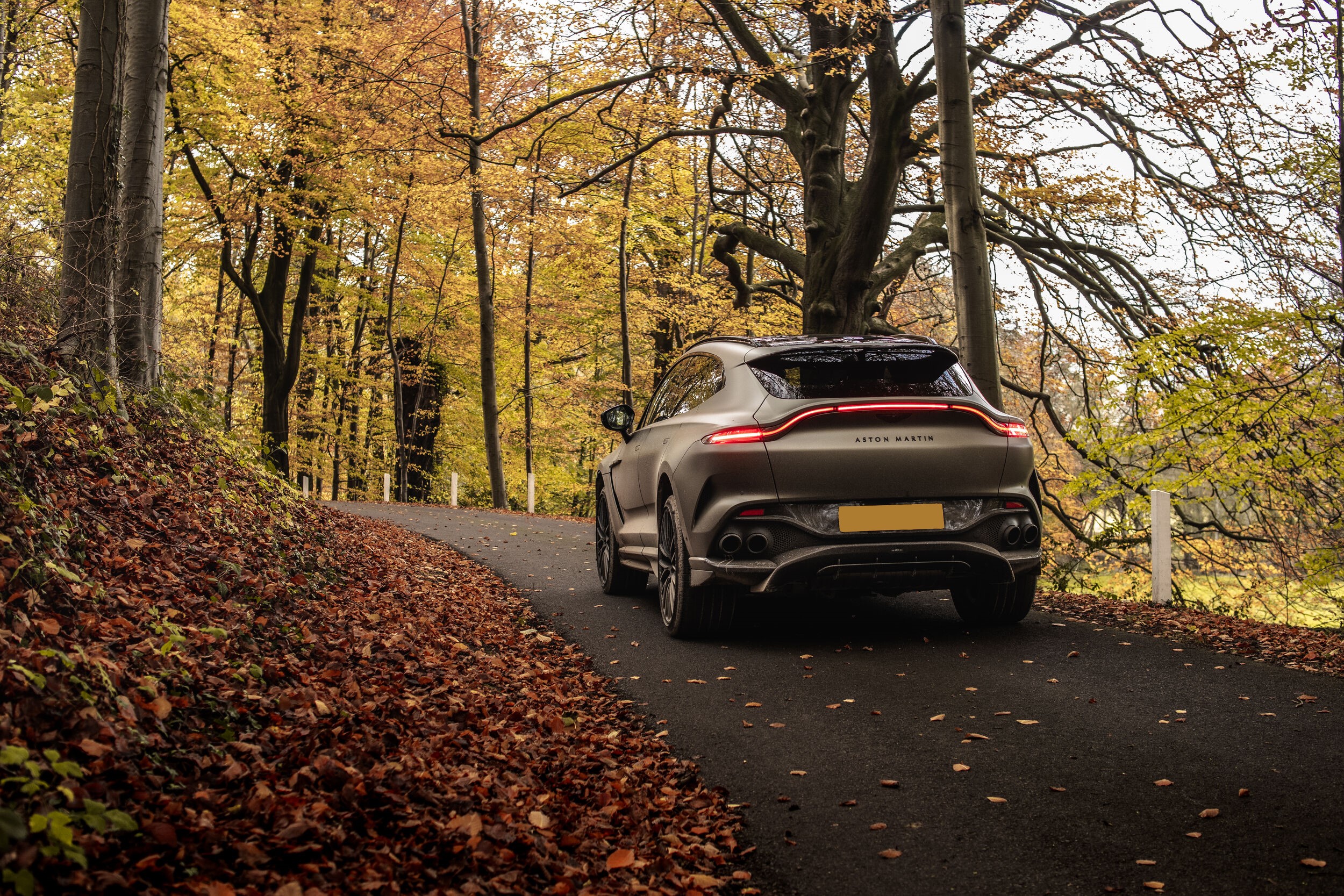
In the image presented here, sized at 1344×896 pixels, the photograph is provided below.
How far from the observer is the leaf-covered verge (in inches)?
94.7

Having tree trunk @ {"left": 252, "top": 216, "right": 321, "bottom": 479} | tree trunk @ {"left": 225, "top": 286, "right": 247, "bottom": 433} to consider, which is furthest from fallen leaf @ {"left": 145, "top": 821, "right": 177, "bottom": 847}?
tree trunk @ {"left": 225, "top": 286, "right": 247, "bottom": 433}

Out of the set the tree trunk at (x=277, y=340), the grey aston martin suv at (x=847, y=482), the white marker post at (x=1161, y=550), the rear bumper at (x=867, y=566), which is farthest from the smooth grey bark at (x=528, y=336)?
the rear bumper at (x=867, y=566)

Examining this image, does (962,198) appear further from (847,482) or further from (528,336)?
(528,336)

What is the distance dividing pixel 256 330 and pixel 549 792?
103 feet

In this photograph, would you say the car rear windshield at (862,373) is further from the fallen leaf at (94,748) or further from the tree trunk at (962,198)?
the fallen leaf at (94,748)

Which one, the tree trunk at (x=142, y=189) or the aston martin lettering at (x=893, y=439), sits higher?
the tree trunk at (x=142, y=189)

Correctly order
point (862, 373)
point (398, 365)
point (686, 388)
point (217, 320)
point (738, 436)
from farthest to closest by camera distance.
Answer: point (398, 365), point (217, 320), point (686, 388), point (862, 373), point (738, 436)

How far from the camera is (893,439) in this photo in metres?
5.48

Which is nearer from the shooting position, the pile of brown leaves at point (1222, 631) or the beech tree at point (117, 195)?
the pile of brown leaves at point (1222, 631)

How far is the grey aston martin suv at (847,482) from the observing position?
5.45m

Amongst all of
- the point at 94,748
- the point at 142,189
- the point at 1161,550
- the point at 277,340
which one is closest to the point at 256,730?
the point at 94,748

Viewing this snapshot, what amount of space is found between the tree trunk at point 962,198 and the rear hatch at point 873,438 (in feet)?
9.52

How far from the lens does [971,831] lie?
3.08m

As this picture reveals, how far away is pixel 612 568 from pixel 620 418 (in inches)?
53.2
